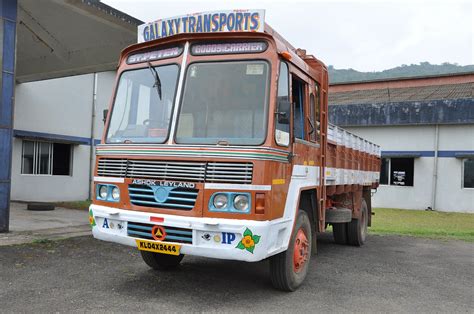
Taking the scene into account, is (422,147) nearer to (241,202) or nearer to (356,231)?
(356,231)

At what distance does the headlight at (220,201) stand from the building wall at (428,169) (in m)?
17.8

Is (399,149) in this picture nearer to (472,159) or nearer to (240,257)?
(472,159)

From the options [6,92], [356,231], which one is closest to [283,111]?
[356,231]

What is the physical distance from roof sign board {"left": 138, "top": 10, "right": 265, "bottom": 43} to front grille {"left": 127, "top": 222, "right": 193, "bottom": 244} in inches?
86.5

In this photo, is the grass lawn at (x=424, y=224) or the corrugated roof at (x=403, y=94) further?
the corrugated roof at (x=403, y=94)

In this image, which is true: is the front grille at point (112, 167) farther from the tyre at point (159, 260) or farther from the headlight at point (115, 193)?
the tyre at point (159, 260)

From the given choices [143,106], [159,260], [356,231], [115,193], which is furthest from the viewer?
[356,231]

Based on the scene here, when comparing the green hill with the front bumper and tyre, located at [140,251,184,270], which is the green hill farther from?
the front bumper

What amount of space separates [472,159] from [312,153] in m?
16.4

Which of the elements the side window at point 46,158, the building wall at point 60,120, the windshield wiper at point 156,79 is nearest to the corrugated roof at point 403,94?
the building wall at point 60,120

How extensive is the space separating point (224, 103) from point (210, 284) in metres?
2.34

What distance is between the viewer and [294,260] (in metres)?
5.40

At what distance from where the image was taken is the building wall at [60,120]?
650 inches

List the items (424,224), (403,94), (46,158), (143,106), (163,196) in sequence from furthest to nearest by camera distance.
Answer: (403,94) < (46,158) < (424,224) < (143,106) < (163,196)
